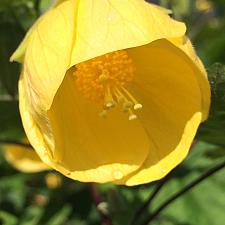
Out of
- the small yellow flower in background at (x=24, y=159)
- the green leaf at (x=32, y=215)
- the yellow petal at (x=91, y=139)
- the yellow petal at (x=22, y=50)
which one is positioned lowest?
the small yellow flower in background at (x=24, y=159)

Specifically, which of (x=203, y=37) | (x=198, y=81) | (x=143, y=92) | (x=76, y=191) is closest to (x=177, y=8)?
(x=203, y=37)

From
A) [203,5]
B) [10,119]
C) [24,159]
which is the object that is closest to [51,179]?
[24,159]

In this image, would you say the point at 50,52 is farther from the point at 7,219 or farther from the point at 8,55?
the point at 7,219

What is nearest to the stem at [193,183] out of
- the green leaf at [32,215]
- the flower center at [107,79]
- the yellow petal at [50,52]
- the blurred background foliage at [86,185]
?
the blurred background foliage at [86,185]

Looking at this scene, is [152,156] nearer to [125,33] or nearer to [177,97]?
[177,97]

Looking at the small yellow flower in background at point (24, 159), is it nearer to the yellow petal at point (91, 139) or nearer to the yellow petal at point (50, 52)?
the yellow petal at point (91, 139)

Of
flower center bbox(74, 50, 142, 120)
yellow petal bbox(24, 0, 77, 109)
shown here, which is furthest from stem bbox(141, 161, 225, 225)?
yellow petal bbox(24, 0, 77, 109)
